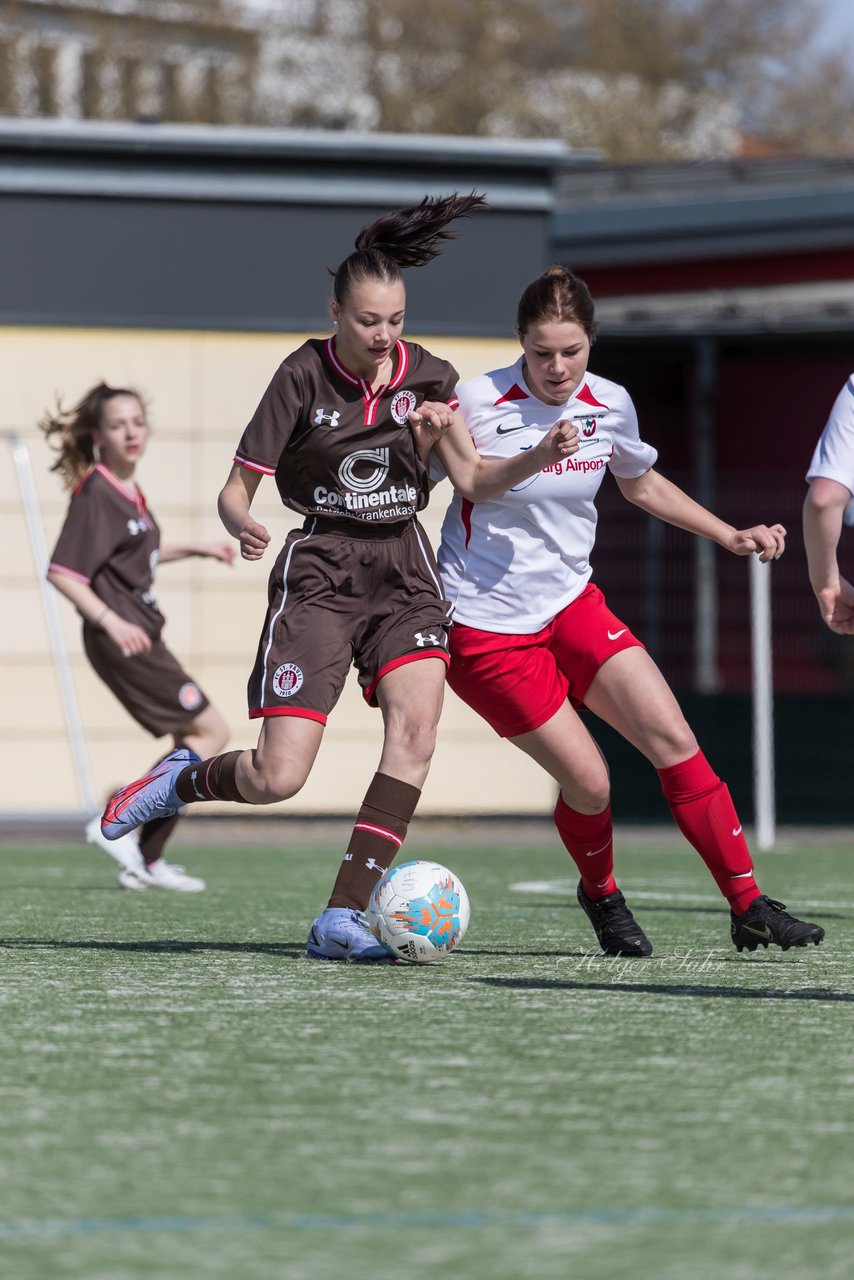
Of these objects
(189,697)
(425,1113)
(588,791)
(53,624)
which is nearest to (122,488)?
(189,697)

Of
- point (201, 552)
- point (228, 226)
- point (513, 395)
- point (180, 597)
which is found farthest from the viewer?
point (228, 226)

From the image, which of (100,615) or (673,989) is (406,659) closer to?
(673,989)

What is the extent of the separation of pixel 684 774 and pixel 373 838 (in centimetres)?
83

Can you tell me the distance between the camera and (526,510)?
5.23m

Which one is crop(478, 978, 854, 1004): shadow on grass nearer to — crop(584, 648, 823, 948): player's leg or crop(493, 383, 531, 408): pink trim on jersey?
crop(584, 648, 823, 948): player's leg

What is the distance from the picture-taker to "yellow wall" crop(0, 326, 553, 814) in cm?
1254

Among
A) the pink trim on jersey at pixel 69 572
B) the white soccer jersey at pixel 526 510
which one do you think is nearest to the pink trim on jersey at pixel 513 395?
the white soccer jersey at pixel 526 510

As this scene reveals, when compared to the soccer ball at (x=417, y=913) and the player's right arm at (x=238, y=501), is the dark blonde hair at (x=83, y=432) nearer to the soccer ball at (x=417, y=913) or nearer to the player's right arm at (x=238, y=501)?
the player's right arm at (x=238, y=501)

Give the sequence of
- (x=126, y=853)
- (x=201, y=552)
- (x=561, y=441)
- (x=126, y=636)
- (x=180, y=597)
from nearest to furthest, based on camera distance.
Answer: (x=561, y=441) < (x=126, y=636) < (x=126, y=853) < (x=201, y=552) < (x=180, y=597)

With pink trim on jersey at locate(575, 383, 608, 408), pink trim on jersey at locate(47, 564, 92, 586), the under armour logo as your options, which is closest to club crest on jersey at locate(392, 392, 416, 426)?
the under armour logo

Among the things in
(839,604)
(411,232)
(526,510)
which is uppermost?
(411,232)

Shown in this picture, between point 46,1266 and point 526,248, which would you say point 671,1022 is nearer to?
point 46,1266

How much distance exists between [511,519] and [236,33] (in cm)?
3148

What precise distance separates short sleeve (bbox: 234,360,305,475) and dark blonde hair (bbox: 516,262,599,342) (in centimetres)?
61
